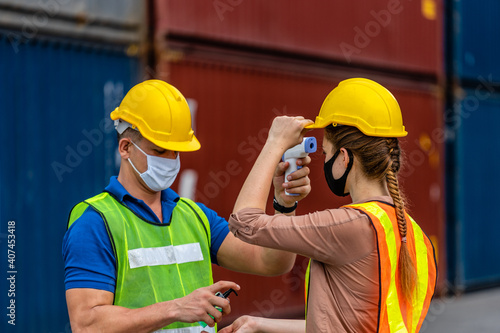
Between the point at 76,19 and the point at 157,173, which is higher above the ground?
the point at 76,19

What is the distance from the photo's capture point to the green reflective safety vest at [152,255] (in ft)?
7.54

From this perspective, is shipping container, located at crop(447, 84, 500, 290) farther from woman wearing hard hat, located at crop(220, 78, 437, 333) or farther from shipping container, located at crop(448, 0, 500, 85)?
woman wearing hard hat, located at crop(220, 78, 437, 333)

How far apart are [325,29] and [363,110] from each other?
6.68 metres

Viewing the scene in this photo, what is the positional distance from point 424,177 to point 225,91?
14.5 ft

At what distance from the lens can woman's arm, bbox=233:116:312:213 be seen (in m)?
2.10

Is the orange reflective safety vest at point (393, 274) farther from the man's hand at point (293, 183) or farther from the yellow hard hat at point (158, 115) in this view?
the yellow hard hat at point (158, 115)

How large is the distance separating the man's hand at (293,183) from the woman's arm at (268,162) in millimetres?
155

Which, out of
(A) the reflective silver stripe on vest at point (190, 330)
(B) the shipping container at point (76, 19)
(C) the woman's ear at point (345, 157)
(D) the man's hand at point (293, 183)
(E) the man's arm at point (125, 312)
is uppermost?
(B) the shipping container at point (76, 19)

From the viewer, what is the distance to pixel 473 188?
431 inches

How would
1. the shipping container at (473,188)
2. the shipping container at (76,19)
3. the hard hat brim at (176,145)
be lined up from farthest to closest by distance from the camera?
the shipping container at (473,188) < the shipping container at (76,19) < the hard hat brim at (176,145)

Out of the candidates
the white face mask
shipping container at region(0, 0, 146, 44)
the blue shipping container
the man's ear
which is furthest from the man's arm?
shipping container at region(0, 0, 146, 44)

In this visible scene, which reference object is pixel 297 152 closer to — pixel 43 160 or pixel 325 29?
pixel 43 160

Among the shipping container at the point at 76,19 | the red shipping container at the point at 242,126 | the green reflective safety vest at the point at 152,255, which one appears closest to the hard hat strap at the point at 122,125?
the green reflective safety vest at the point at 152,255

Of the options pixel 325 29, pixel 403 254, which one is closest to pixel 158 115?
pixel 403 254
